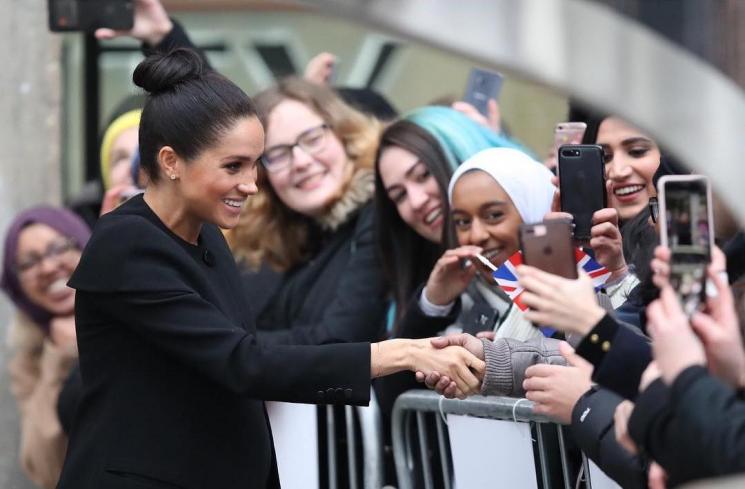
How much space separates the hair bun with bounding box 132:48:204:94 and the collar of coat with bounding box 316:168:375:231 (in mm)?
1750

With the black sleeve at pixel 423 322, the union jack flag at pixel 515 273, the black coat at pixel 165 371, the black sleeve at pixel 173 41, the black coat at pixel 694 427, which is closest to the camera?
the black coat at pixel 694 427

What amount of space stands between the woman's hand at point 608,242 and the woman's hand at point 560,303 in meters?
0.86

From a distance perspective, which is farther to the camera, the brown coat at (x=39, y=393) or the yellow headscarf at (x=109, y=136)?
the yellow headscarf at (x=109, y=136)

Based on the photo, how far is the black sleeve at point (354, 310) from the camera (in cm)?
554

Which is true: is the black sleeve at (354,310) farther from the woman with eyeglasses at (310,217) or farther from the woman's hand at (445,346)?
the woman's hand at (445,346)

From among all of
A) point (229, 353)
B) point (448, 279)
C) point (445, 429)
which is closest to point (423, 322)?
point (448, 279)

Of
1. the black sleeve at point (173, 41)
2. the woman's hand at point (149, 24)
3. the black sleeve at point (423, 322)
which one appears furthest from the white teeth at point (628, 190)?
the woman's hand at point (149, 24)

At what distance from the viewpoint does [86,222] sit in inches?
282

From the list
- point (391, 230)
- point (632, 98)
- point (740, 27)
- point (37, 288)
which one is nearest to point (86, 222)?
point (37, 288)

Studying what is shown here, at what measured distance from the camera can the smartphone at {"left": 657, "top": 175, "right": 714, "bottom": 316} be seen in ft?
10.8

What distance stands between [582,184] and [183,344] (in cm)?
117

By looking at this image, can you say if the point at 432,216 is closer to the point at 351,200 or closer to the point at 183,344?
the point at 351,200

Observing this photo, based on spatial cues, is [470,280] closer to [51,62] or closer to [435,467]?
[435,467]

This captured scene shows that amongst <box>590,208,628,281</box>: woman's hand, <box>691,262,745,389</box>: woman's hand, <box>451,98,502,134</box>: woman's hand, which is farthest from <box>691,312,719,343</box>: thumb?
<box>451,98,502,134</box>: woman's hand
